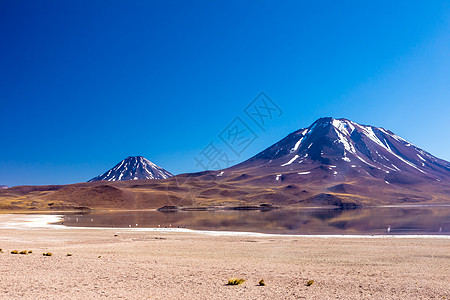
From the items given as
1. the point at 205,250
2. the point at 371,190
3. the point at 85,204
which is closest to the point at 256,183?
the point at 371,190

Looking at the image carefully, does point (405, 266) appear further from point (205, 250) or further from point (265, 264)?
point (205, 250)

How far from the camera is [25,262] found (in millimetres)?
16078

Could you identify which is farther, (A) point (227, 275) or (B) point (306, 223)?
(B) point (306, 223)

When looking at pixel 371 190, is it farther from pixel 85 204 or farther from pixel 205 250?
pixel 205 250

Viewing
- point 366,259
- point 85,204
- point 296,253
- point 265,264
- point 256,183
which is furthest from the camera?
point 256,183

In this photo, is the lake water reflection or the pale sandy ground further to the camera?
the lake water reflection

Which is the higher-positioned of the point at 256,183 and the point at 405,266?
the point at 256,183

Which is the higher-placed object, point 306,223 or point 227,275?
point 306,223

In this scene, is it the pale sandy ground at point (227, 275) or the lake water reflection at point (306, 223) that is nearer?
the pale sandy ground at point (227, 275)

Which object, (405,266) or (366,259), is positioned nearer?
(405,266)

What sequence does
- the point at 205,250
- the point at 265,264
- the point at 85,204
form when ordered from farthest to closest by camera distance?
1. the point at 85,204
2. the point at 205,250
3. the point at 265,264

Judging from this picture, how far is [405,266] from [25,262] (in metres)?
18.3

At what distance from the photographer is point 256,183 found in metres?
195

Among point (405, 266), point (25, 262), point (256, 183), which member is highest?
point (256, 183)
